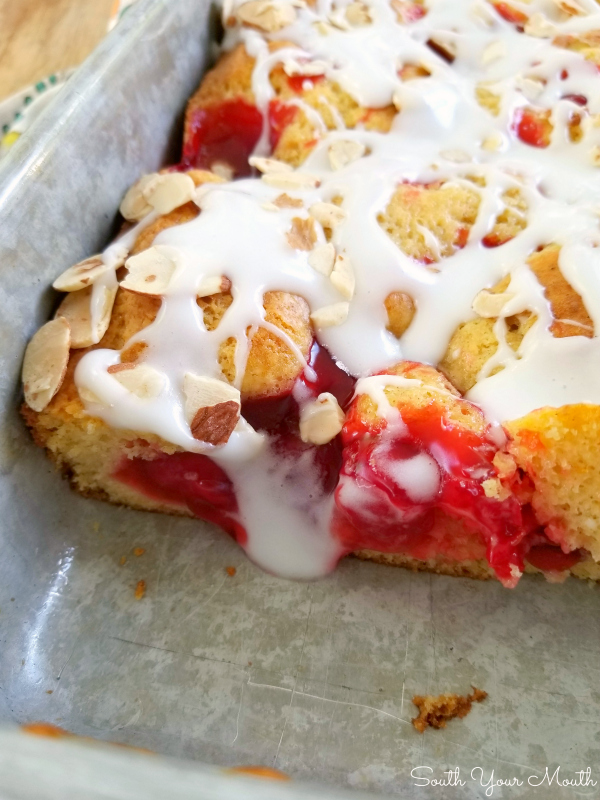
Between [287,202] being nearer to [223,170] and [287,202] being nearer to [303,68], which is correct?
[223,170]

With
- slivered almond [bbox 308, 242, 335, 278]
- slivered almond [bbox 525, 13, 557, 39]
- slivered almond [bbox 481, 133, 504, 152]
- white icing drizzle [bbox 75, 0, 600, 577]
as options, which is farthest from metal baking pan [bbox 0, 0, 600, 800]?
slivered almond [bbox 525, 13, 557, 39]

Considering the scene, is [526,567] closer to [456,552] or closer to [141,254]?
[456,552]

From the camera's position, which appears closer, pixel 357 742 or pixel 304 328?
pixel 357 742

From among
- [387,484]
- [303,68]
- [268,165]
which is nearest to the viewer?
[387,484]

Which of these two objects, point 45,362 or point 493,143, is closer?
point 45,362

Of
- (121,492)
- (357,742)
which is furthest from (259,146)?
(357,742)

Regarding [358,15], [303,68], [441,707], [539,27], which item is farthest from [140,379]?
[539,27]
